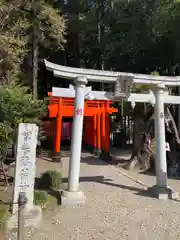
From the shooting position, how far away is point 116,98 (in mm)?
8227

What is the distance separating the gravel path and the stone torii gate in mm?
424

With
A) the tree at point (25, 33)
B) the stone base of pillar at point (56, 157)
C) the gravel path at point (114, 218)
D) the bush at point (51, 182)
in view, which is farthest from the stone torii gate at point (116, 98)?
the stone base of pillar at point (56, 157)

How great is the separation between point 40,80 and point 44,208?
15.1 metres

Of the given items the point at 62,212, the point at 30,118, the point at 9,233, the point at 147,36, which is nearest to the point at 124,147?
the point at 147,36

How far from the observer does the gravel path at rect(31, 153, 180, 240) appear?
17.3 feet

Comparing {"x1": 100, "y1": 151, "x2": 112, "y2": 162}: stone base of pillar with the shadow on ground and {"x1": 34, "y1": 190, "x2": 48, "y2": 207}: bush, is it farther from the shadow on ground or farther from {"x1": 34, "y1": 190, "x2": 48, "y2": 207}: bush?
{"x1": 34, "y1": 190, "x2": 48, "y2": 207}: bush

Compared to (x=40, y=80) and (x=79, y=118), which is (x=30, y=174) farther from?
(x=40, y=80)

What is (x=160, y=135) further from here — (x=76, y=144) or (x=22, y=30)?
(x=22, y=30)

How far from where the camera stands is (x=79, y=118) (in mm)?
7484

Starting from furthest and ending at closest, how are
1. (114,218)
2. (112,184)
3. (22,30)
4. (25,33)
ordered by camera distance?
1. (25,33)
2. (22,30)
3. (112,184)
4. (114,218)

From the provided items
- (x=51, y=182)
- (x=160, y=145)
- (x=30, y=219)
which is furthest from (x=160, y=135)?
(x=30, y=219)

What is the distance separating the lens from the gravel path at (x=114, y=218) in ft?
17.3

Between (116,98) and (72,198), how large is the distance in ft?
8.99

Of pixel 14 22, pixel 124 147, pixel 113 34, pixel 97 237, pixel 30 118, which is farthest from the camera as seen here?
pixel 124 147
